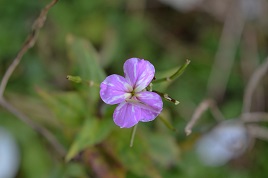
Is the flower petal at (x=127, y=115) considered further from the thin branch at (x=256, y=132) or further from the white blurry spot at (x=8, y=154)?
the white blurry spot at (x=8, y=154)

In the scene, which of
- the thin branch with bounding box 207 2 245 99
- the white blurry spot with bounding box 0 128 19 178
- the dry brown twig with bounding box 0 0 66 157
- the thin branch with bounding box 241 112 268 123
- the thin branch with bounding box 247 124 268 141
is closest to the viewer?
the dry brown twig with bounding box 0 0 66 157

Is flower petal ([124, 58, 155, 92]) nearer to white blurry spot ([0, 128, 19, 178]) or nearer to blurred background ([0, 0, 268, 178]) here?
blurred background ([0, 0, 268, 178])

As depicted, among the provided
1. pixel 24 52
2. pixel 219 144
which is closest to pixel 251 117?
pixel 219 144

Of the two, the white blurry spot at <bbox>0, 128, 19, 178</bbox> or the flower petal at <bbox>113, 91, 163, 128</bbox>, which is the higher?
the flower petal at <bbox>113, 91, 163, 128</bbox>

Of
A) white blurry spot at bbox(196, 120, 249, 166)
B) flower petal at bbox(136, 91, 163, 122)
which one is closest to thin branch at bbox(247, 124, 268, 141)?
white blurry spot at bbox(196, 120, 249, 166)

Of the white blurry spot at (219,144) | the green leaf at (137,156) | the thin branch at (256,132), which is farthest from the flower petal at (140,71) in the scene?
the white blurry spot at (219,144)

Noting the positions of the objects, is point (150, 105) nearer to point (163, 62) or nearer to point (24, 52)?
point (24, 52)
